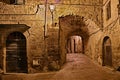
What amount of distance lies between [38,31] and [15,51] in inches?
74.1

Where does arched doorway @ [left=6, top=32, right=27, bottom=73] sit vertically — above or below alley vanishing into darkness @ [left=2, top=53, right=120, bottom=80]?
above

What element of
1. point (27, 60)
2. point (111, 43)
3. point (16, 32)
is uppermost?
point (16, 32)

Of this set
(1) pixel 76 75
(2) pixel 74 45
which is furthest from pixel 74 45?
(1) pixel 76 75

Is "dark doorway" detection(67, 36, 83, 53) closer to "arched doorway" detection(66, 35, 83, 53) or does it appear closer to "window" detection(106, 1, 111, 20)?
"arched doorway" detection(66, 35, 83, 53)

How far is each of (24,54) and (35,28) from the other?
172 cm

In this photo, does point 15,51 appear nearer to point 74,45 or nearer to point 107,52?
point 107,52

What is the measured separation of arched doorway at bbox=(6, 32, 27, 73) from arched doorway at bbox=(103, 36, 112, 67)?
186 inches

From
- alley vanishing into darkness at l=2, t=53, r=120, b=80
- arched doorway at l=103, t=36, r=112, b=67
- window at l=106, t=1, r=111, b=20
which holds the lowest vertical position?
alley vanishing into darkness at l=2, t=53, r=120, b=80

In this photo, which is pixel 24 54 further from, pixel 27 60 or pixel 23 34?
pixel 23 34

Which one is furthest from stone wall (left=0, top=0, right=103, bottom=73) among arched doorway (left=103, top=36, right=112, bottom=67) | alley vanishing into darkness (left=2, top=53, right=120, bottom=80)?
arched doorway (left=103, top=36, right=112, bottom=67)

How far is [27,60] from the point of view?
959cm

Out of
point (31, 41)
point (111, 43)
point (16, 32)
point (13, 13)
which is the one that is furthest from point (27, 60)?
point (111, 43)

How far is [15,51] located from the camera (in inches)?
391

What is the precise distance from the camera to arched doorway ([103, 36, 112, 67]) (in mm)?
9188
